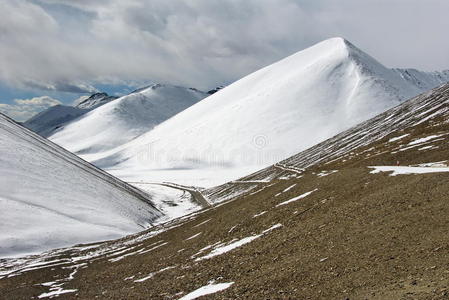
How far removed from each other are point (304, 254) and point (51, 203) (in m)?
79.2

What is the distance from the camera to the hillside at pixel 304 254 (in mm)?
17656

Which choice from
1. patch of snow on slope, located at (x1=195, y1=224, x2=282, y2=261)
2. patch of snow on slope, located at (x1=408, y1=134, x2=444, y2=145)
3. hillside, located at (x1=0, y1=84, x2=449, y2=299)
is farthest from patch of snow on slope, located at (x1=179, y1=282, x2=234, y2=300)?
patch of snow on slope, located at (x1=408, y1=134, x2=444, y2=145)

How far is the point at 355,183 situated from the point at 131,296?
79.2 ft

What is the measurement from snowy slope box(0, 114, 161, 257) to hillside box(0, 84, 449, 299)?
57.4 feet

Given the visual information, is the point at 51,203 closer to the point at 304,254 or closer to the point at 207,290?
the point at 207,290

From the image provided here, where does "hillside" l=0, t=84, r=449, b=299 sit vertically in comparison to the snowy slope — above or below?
below

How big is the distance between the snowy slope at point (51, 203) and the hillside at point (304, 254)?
17.5 meters

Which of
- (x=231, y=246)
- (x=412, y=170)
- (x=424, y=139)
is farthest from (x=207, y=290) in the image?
(x=424, y=139)

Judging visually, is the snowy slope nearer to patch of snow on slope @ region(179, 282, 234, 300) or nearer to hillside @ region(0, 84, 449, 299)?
hillside @ region(0, 84, 449, 299)

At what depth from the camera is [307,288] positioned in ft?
59.3

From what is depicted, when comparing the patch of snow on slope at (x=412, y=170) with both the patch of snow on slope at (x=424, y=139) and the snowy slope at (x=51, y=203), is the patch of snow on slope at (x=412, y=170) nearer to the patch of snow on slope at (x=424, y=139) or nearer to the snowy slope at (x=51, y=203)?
the patch of snow on slope at (x=424, y=139)

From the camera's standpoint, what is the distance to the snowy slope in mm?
71438

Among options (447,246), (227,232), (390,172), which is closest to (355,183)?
(390,172)

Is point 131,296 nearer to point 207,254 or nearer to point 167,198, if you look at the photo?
point 207,254
